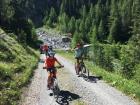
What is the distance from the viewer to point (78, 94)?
2361 cm

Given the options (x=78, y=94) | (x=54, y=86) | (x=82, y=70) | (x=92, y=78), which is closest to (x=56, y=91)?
(x=54, y=86)

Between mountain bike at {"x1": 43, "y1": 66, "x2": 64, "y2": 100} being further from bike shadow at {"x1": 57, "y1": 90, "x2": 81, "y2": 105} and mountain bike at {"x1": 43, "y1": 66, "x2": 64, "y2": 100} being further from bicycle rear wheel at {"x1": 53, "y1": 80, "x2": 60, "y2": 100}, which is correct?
bike shadow at {"x1": 57, "y1": 90, "x2": 81, "y2": 105}

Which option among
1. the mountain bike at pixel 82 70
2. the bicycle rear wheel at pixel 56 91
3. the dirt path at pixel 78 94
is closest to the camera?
the dirt path at pixel 78 94

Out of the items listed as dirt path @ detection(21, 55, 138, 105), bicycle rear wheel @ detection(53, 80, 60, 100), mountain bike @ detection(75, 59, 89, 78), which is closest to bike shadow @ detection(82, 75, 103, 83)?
dirt path @ detection(21, 55, 138, 105)

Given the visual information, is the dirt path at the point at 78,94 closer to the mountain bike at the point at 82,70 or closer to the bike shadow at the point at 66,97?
the bike shadow at the point at 66,97

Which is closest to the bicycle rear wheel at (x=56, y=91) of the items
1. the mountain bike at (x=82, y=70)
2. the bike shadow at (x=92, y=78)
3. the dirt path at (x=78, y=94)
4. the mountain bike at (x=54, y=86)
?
the mountain bike at (x=54, y=86)

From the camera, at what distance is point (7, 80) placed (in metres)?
26.2

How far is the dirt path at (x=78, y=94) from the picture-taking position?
21234mm

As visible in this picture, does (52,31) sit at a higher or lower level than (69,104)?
lower

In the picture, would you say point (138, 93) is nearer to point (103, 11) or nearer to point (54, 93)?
point (54, 93)

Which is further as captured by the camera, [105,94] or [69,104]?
[105,94]

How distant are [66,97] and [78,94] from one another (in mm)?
1335

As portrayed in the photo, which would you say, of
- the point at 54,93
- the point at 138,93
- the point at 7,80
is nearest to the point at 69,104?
the point at 54,93

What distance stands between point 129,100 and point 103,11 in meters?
164
